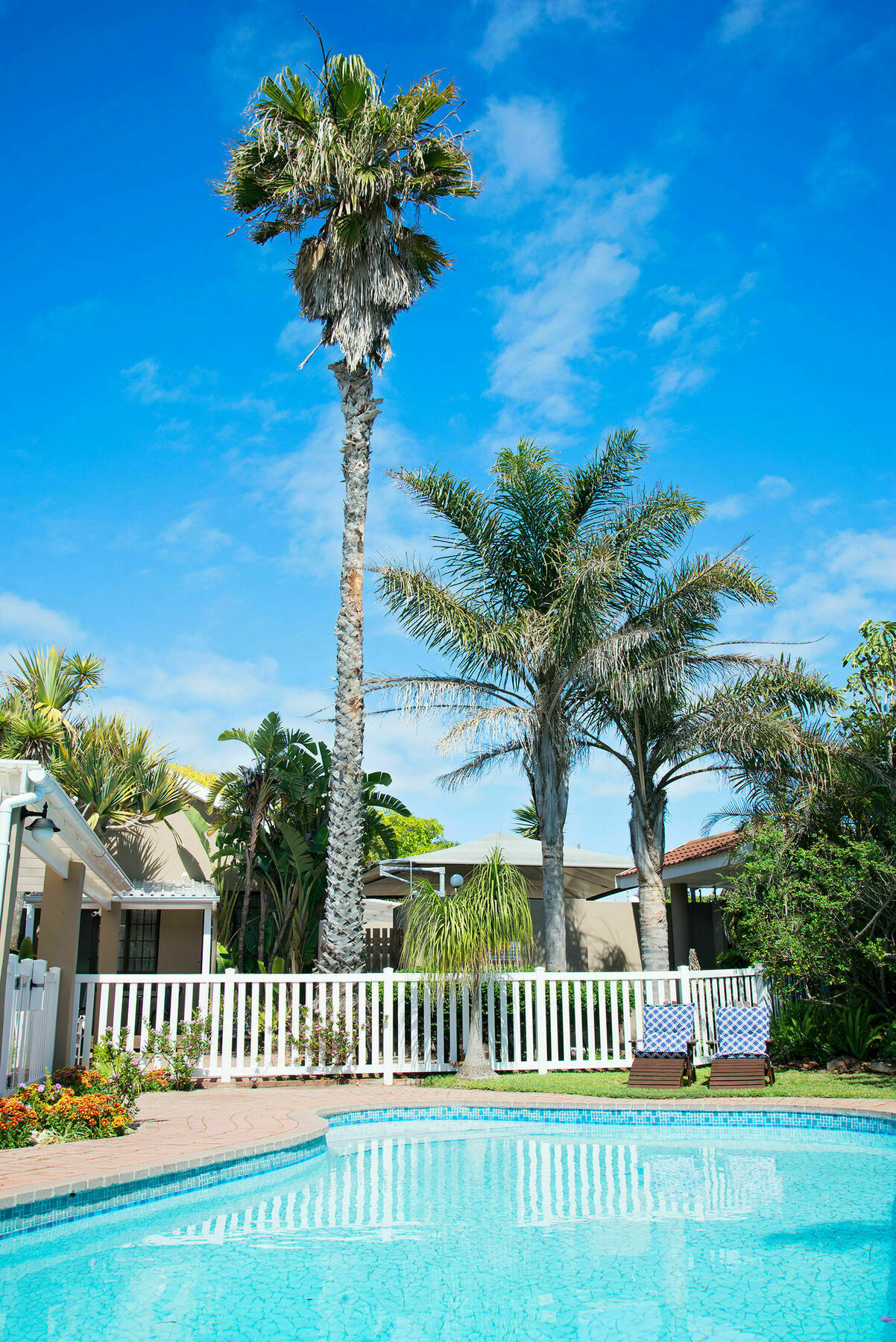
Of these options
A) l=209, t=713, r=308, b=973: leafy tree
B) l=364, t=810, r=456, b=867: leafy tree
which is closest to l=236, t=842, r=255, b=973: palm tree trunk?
l=209, t=713, r=308, b=973: leafy tree

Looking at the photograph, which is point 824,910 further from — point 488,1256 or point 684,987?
point 488,1256

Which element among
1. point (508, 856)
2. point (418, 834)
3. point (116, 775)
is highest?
point (418, 834)

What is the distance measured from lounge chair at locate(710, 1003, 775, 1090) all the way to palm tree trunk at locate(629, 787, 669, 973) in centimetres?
273

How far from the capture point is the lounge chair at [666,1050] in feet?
36.3

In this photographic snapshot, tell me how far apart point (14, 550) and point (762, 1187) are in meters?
23.3

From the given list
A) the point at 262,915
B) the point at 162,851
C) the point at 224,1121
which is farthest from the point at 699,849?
the point at 224,1121

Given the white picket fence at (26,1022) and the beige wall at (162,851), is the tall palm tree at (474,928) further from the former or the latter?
the beige wall at (162,851)

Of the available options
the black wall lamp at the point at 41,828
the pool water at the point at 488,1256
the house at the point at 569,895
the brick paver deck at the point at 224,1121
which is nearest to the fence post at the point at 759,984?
the brick paver deck at the point at 224,1121

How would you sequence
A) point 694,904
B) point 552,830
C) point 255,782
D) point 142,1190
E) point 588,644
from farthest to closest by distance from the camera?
point 694,904 → point 255,782 → point 552,830 → point 588,644 → point 142,1190

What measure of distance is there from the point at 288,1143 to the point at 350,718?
685 cm

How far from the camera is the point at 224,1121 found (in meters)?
9.02

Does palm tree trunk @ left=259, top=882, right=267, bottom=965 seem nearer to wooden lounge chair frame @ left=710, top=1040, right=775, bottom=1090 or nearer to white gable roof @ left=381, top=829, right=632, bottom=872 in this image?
white gable roof @ left=381, top=829, right=632, bottom=872

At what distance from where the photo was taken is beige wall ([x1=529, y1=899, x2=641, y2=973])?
19047mm

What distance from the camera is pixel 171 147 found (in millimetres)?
15453
